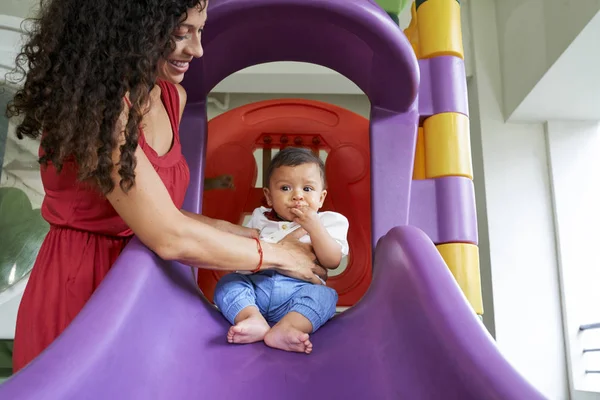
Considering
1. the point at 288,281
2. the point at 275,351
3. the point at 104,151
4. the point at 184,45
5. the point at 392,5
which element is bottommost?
the point at 275,351

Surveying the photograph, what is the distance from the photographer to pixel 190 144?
1.30 m

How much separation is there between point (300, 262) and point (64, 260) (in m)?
0.42

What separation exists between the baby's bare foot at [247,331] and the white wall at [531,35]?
6.25ft

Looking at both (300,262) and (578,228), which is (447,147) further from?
(578,228)

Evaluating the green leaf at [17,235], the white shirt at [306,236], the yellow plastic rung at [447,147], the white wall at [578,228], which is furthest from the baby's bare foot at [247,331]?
the white wall at [578,228]

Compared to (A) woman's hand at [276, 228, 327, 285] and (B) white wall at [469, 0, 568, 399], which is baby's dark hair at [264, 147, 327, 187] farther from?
(B) white wall at [469, 0, 568, 399]

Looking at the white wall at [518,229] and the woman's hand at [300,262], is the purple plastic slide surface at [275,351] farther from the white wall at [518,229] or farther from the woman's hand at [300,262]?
the white wall at [518,229]

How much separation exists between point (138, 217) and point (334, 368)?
0.39 m

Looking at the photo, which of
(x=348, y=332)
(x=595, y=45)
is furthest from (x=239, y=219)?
(x=595, y=45)

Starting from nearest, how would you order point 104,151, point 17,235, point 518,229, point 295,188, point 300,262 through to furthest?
1. point 104,151
2. point 300,262
3. point 295,188
4. point 17,235
5. point 518,229

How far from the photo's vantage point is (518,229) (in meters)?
2.91

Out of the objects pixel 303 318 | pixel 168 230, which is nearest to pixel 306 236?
pixel 303 318

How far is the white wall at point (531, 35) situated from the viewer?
2344mm

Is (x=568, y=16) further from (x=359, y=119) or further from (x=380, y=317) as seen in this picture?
(x=380, y=317)
